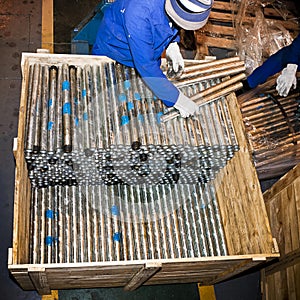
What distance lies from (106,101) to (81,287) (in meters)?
2.15

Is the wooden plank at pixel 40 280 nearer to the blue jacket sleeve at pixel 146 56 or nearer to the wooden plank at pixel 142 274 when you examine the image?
the wooden plank at pixel 142 274

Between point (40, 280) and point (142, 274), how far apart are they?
981mm

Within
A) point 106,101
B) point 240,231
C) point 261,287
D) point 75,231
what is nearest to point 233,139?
point 240,231

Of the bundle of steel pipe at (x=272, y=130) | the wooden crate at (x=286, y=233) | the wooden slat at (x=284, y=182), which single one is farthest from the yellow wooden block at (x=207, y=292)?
the bundle of steel pipe at (x=272, y=130)

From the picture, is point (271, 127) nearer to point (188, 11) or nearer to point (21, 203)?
point (188, 11)

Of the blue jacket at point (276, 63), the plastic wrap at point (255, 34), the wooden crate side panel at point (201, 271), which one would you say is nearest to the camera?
the wooden crate side panel at point (201, 271)

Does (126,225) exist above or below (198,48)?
below

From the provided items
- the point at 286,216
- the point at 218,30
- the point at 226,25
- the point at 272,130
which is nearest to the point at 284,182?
the point at 286,216

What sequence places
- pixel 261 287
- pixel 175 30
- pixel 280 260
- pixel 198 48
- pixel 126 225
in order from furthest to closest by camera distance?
pixel 198 48 → pixel 261 287 → pixel 280 260 → pixel 126 225 → pixel 175 30

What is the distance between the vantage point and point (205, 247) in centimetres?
559

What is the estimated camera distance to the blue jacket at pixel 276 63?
614 cm

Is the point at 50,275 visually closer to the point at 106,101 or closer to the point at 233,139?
the point at 106,101

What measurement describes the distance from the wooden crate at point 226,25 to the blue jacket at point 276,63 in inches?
26.8

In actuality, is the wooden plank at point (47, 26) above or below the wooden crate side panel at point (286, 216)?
above
